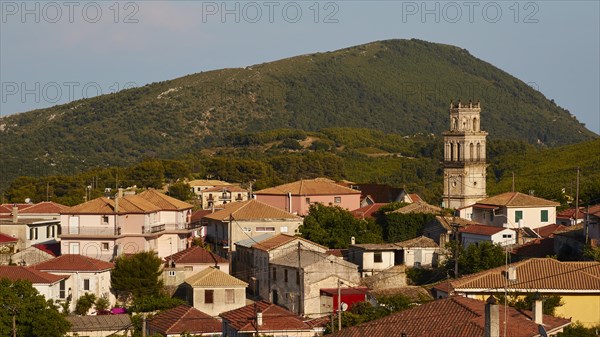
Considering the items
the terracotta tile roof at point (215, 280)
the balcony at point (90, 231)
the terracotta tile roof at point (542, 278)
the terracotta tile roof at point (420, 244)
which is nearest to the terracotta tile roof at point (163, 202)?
the balcony at point (90, 231)

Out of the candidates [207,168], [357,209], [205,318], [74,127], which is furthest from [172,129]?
[205,318]

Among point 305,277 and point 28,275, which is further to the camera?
point 28,275

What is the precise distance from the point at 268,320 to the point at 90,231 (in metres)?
19.2

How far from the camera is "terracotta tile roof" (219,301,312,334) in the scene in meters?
36.6

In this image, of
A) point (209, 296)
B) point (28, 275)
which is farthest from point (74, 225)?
point (209, 296)

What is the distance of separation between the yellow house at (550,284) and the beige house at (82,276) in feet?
49.8

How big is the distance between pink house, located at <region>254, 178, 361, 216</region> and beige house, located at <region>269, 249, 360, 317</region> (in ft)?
64.2

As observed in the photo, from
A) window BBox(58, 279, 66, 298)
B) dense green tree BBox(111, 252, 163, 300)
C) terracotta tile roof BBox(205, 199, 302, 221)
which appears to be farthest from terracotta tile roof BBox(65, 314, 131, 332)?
terracotta tile roof BBox(205, 199, 302, 221)

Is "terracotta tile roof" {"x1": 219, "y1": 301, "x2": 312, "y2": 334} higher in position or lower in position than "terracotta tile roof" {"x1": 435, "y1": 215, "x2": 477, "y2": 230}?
lower

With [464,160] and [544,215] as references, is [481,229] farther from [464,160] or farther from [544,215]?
[464,160]

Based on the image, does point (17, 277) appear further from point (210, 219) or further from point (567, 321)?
point (567, 321)

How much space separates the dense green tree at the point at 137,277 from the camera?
48.4 m

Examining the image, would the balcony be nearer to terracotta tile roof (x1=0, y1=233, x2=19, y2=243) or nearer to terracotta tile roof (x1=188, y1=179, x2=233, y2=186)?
terracotta tile roof (x1=0, y1=233, x2=19, y2=243)

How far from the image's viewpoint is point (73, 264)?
49125 mm
